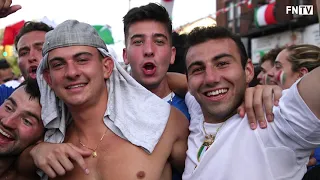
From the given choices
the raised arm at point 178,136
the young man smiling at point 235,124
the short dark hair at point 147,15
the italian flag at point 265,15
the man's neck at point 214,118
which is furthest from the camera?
the italian flag at point 265,15

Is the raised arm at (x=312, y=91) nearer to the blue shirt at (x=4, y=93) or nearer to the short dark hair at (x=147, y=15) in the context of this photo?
the short dark hair at (x=147, y=15)

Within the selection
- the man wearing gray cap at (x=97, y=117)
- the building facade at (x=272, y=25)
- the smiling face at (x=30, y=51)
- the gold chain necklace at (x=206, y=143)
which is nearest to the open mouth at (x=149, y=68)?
the man wearing gray cap at (x=97, y=117)

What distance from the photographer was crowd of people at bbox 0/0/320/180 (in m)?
2.05

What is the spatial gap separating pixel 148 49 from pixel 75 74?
874mm

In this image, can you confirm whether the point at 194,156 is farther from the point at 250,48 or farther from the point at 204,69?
the point at 250,48

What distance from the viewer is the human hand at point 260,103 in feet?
6.86

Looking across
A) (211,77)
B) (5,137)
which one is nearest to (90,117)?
(5,137)

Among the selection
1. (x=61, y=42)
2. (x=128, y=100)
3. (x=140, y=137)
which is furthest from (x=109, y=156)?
(x=61, y=42)

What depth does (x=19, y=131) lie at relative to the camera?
Result: 2.67 metres

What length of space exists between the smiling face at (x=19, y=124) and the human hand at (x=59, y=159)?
30 cm

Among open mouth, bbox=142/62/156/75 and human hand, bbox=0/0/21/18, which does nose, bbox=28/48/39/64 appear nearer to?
open mouth, bbox=142/62/156/75

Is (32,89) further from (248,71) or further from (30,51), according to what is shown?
(248,71)

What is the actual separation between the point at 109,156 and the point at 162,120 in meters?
0.43

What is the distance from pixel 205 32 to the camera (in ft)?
8.29
